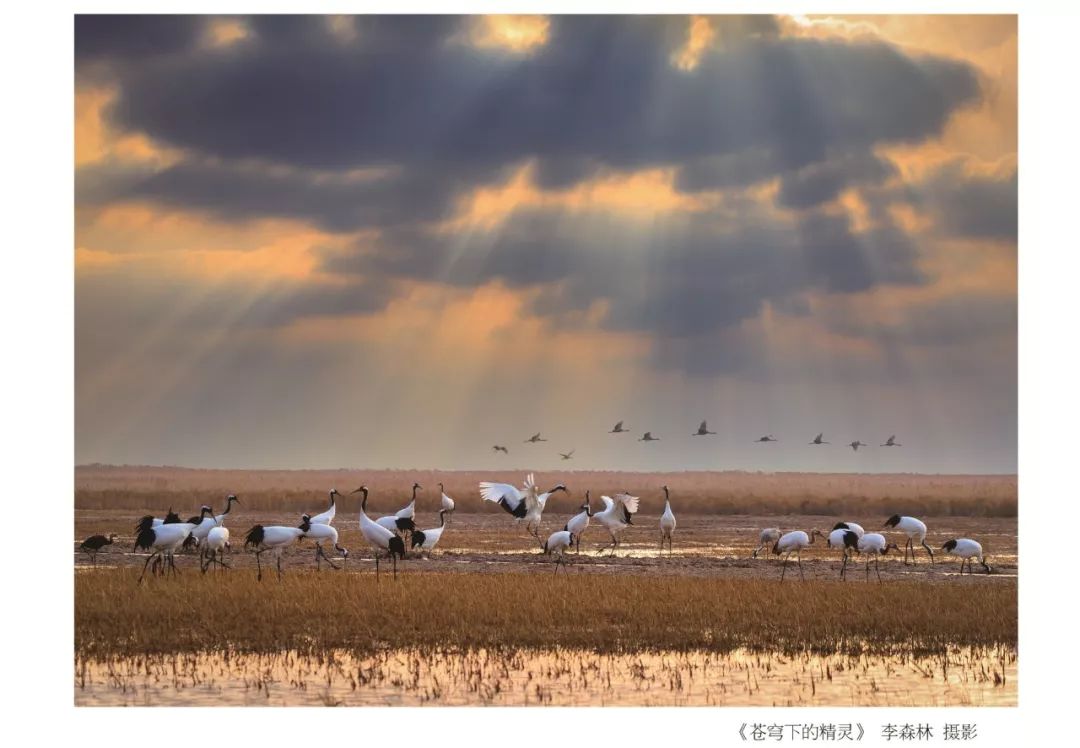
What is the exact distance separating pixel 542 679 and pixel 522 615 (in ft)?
11.6

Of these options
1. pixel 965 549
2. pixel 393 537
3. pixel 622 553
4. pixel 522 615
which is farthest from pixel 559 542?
pixel 965 549

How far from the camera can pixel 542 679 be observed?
1545 cm

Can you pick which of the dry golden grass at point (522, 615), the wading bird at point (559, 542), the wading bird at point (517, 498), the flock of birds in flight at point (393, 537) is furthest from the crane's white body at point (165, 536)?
the wading bird at point (517, 498)

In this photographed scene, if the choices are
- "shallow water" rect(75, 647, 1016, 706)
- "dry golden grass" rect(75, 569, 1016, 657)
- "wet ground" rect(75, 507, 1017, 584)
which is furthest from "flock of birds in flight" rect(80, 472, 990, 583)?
"shallow water" rect(75, 647, 1016, 706)

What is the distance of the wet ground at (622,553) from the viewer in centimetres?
2597

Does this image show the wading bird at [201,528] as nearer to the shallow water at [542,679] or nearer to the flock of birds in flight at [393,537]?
the flock of birds in flight at [393,537]

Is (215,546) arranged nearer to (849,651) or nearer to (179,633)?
(179,633)

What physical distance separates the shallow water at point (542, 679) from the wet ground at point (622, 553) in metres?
8.22

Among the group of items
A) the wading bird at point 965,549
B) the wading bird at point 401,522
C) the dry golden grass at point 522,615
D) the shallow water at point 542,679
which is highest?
the wading bird at point 401,522

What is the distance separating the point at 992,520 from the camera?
44.2 meters

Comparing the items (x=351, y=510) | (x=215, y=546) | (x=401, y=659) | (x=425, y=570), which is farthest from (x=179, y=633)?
(x=351, y=510)

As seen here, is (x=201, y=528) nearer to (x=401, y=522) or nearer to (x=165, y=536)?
(x=165, y=536)

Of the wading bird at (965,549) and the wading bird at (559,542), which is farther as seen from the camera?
the wading bird at (559,542)
